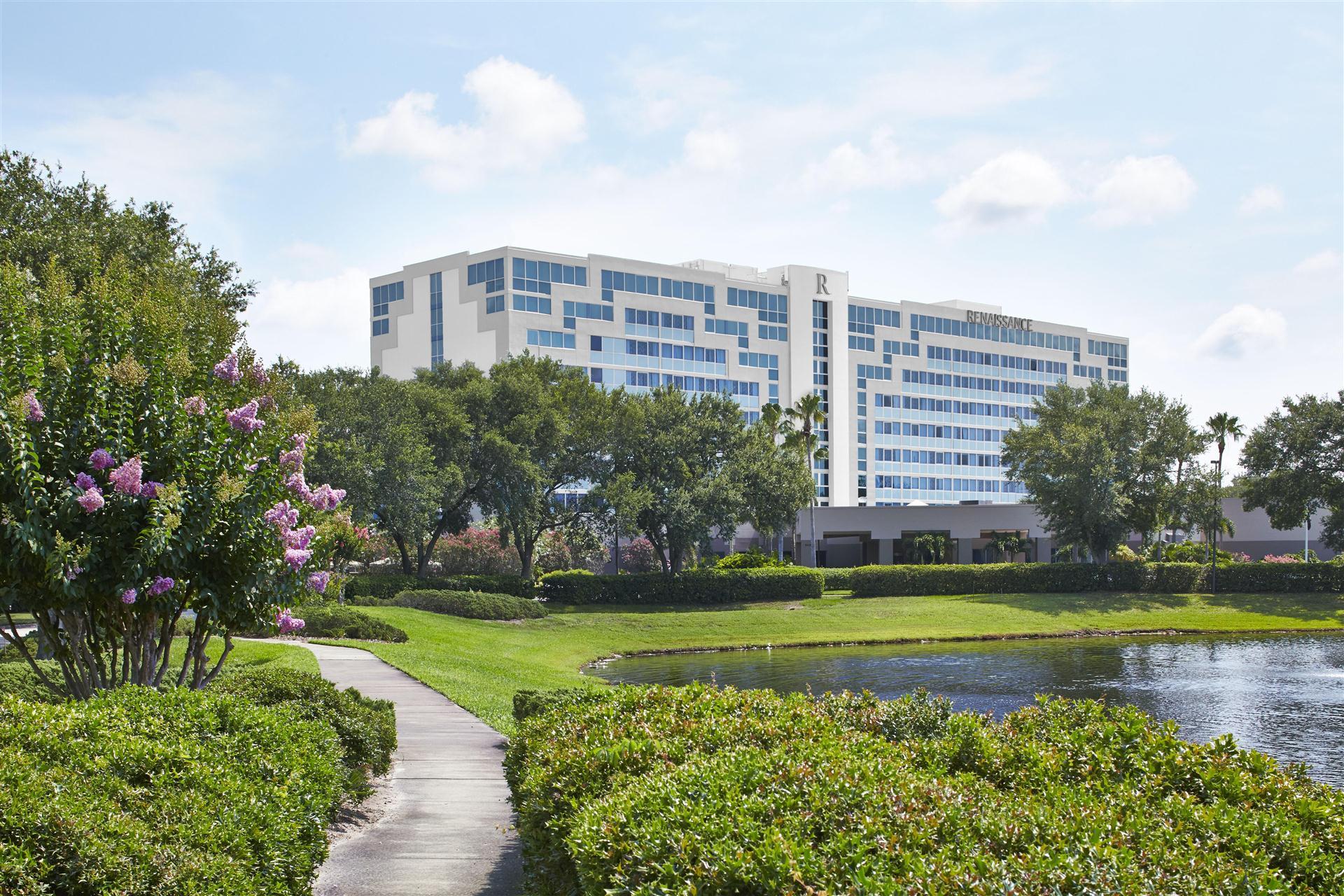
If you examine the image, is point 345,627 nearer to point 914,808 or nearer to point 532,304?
point 914,808

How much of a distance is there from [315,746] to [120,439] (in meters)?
3.68

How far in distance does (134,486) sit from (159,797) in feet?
14.6

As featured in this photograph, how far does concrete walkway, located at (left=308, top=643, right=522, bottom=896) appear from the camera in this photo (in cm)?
911

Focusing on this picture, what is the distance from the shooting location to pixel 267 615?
40.3ft

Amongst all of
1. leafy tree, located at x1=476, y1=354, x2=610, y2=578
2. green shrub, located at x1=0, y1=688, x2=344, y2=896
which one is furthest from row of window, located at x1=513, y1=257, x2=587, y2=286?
green shrub, located at x1=0, y1=688, x2=344, y2=896

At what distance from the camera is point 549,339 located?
289ft

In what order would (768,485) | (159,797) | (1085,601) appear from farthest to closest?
1. (1085,601)
2. (768,485)
3. (159,797)

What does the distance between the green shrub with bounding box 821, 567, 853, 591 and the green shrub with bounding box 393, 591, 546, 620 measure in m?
20.1

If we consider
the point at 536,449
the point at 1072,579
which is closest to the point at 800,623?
the point at 536,449

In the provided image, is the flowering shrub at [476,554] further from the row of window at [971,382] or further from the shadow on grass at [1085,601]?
the row of window at [971,382]

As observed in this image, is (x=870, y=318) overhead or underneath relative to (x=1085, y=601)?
overhead

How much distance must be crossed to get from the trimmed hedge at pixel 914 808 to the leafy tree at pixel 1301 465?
6305 cm

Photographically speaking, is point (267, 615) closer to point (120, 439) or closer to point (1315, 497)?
point (120, 439)

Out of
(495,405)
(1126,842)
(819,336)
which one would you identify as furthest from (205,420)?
(819,336)
